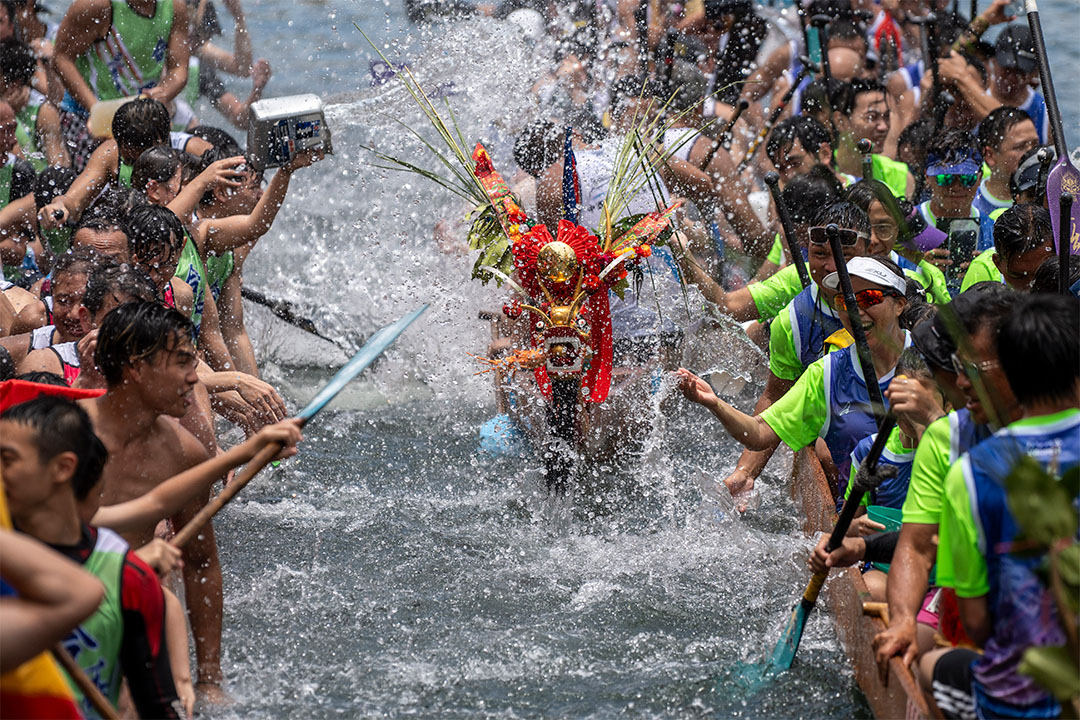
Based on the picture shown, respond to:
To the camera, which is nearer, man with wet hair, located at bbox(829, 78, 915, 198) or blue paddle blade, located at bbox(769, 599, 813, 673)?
blue paddle blade, located at bbox(769, 599, 813, 673)

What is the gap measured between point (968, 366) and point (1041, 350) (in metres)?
0.26

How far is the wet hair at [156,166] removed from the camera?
6.51 m

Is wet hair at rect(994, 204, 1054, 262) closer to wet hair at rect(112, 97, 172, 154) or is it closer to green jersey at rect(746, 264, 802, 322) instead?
green jersey at rect(746, 264, 802, 322)

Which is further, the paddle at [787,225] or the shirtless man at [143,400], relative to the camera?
the paddle at [787,225]

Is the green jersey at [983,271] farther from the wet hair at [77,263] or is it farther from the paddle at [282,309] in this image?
the paddle at [282,309]

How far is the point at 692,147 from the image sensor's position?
27.0ft

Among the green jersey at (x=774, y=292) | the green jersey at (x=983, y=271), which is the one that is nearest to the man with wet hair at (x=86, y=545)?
the green jersey at (x=774, y=292)

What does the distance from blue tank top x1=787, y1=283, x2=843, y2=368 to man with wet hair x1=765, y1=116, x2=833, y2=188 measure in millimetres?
3043

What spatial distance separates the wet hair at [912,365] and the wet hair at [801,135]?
13.2 ft

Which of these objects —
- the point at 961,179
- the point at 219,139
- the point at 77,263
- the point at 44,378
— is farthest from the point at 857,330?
the point at 219,139

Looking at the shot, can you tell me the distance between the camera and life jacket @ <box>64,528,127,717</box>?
2.98m

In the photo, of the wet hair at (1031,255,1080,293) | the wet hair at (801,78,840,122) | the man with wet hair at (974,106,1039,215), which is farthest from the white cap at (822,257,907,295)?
the wet hair at (801,78,840,122)

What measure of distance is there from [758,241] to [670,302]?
4.25 feet

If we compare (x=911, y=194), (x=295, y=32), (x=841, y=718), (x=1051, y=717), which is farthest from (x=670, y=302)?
(x=295, y=32)
